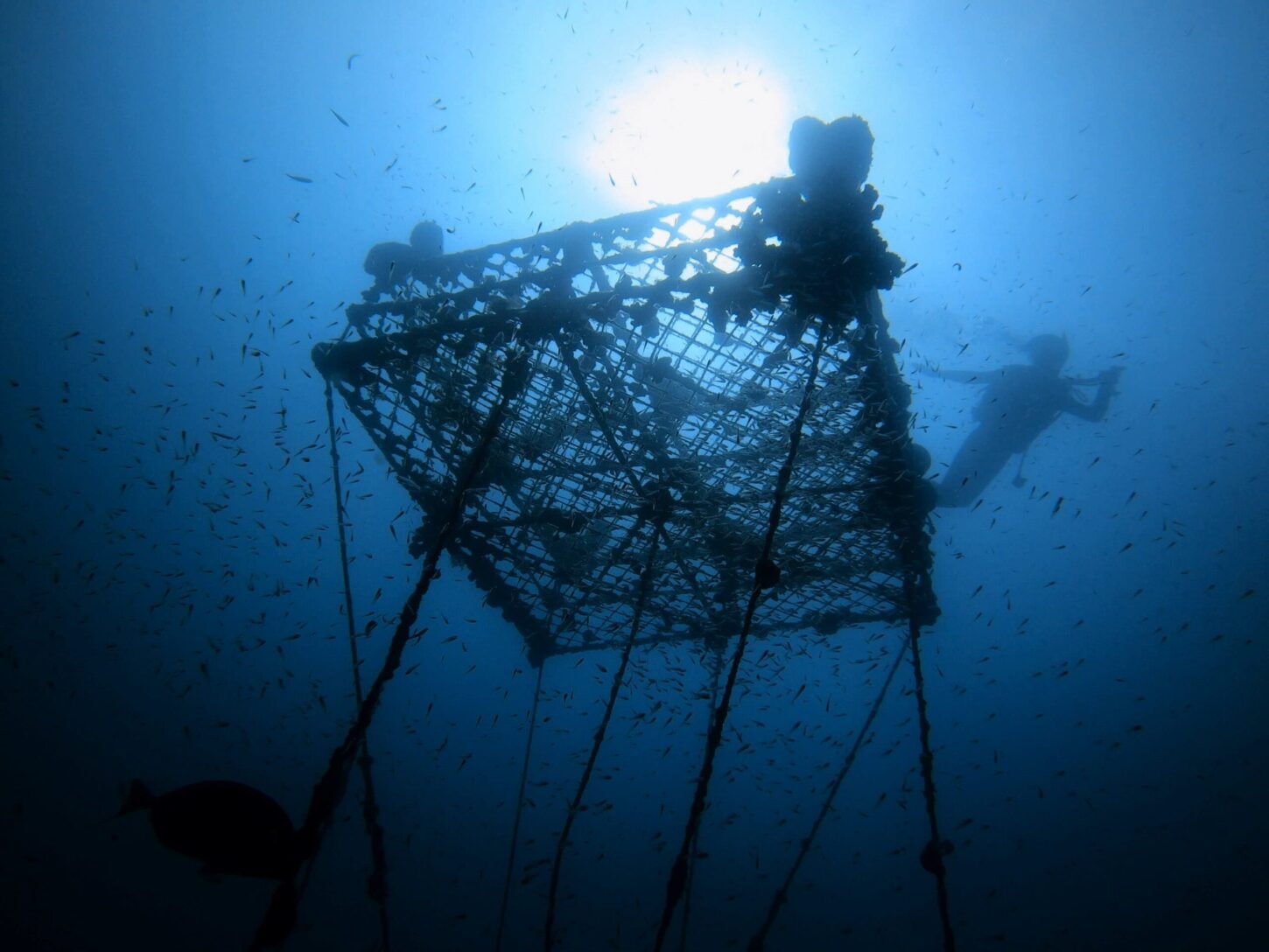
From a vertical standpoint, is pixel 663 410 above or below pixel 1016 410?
below

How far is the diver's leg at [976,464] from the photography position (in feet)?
35.9

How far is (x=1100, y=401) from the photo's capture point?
10945 millimetres

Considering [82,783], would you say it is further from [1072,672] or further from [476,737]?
[1072,672]

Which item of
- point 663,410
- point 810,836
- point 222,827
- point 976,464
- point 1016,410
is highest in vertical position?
point 1016,410

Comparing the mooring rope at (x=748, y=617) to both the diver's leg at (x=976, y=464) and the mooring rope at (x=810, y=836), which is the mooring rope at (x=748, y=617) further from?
the diver's leg at (x=976, y=464)

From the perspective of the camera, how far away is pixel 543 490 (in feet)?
20.0

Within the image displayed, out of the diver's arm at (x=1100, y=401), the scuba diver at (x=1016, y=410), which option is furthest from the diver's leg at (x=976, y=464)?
the diver's arm at (x=1100, y=401)

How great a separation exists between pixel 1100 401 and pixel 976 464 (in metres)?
2.80

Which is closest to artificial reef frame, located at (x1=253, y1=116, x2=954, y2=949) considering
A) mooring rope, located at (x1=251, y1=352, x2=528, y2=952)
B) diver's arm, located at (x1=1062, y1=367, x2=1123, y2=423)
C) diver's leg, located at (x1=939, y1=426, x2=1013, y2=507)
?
mooring rope, located at (x1=251, y1=352, x2=528, y2=952)

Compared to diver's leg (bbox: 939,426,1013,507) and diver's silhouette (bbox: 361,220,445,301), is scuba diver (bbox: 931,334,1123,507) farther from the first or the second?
diver's silhouette (bbox: 361,220,445,301)

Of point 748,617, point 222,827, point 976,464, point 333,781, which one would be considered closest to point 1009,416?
point 976,464

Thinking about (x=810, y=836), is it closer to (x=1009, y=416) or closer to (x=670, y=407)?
(x=670, y=407)

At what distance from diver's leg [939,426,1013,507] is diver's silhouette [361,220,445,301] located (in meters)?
10.5

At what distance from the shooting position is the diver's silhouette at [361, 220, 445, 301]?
511 cm
